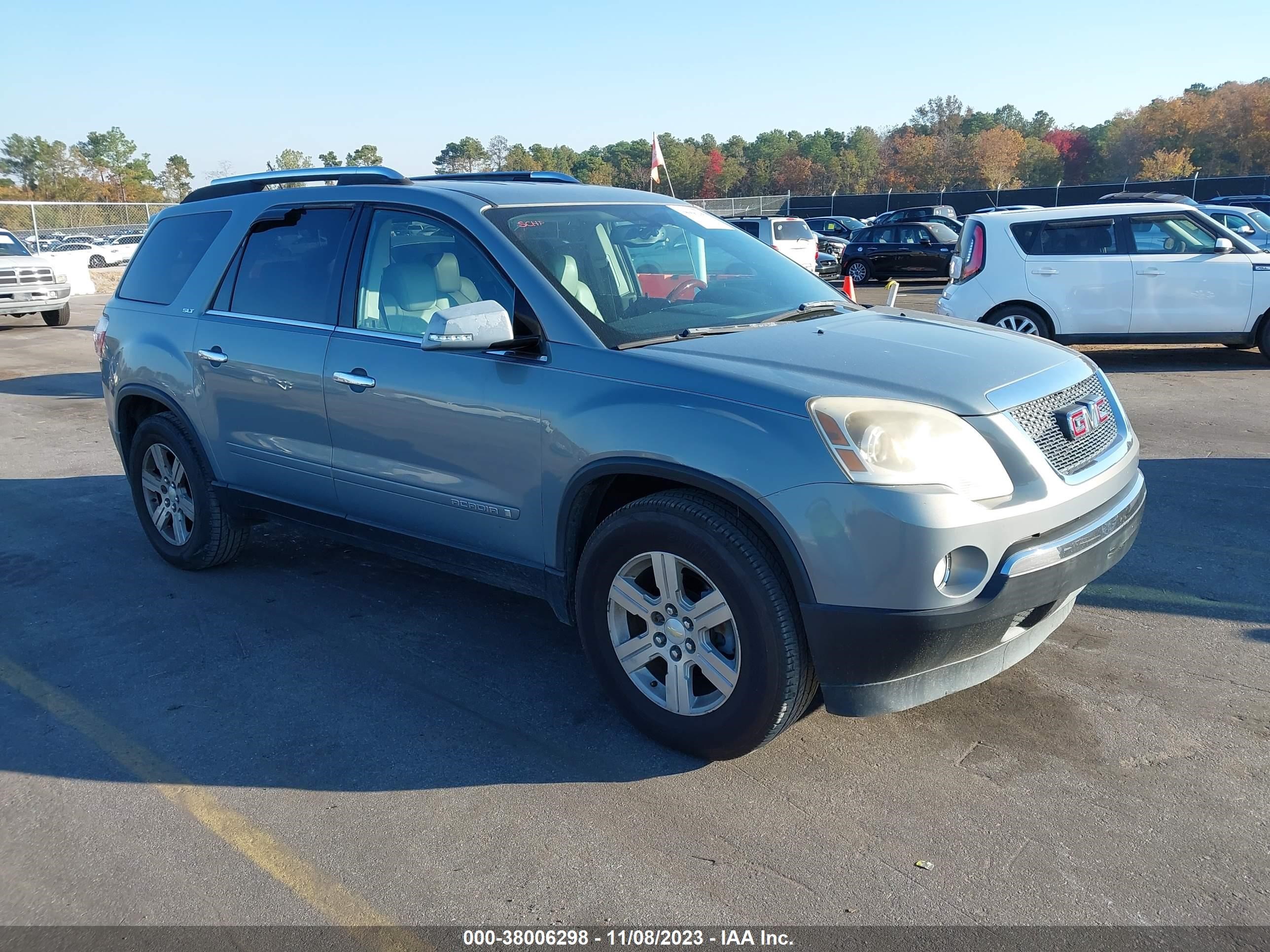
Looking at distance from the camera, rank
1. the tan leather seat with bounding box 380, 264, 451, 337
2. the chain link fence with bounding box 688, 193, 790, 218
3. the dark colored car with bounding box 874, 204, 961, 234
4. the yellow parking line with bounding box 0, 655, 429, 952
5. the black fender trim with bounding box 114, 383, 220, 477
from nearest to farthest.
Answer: the yellow parking line with bounding box 0, 655, 429, 952 < the tan leather seat with bounding box 380, 264, 451, 337 < the black fender trim with bounding box 114, 383, 220, 477 < the dark colored car with bounding box 874, 204, 961, 234 < the chain link fence with bounding box 688, 193, 790, 218

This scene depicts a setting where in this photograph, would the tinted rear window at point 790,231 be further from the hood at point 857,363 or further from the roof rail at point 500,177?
the hood at point 857,363

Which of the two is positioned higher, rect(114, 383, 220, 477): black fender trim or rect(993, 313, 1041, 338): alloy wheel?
rect(114, 383, 220, 477): black fender trim

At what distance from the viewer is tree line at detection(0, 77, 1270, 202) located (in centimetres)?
7612

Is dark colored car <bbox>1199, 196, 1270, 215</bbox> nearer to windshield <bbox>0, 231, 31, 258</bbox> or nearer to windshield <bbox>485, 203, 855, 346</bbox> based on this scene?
windshield <bbox>485, 203, 855, 346</bbox>

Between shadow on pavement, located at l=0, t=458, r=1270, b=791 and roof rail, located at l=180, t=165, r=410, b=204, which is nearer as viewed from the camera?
shadow on pavement, located at l=0, t=458, r=1270, b=791

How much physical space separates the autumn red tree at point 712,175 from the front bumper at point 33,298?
8938 centimetres

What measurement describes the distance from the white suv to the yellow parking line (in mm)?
9351

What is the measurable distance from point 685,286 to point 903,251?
21.7m

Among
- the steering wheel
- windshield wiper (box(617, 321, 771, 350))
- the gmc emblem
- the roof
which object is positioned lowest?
the gmc emblem

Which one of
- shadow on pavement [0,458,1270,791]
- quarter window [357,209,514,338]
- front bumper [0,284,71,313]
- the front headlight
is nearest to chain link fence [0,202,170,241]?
front bumper [0,284,71,313]

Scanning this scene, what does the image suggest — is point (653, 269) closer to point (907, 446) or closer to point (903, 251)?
point (907, 446)

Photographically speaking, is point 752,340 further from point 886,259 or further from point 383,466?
point 886,259

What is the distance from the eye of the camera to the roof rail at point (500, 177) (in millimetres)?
4984

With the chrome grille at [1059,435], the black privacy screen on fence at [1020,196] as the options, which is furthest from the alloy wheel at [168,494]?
the black privacy screen on fence at [1020,196]
